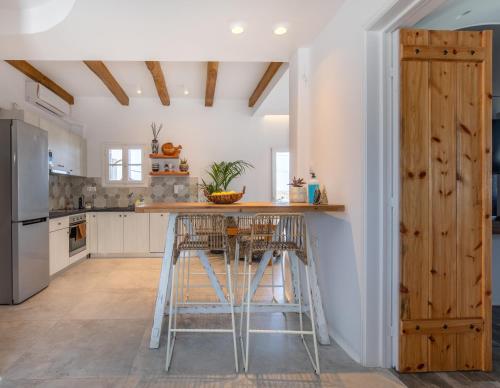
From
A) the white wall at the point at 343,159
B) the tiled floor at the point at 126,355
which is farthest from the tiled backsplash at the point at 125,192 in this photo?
the white wall at the point at 343,159

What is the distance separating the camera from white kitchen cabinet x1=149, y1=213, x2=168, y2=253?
5.48 metres

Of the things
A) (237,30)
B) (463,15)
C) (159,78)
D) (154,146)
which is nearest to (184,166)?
(154,146)

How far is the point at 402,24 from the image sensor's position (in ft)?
6.51

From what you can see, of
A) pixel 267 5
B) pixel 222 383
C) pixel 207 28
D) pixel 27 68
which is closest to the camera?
pixel 222 383

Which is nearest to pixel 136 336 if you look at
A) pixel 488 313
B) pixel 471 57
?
pixel 488 313

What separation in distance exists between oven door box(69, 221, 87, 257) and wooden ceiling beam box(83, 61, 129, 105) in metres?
2.11

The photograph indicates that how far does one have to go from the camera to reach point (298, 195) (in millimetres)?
2736

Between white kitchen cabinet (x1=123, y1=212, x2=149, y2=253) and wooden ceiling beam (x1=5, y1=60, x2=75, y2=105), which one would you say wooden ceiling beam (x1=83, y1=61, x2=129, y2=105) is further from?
white kitchen cabinet (x1=123, y1=212, x2=149, y2=253)

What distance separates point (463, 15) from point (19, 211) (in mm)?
4302

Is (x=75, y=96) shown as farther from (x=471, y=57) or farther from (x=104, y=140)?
(x=471, y=57)

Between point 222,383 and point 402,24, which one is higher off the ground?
point 402,24

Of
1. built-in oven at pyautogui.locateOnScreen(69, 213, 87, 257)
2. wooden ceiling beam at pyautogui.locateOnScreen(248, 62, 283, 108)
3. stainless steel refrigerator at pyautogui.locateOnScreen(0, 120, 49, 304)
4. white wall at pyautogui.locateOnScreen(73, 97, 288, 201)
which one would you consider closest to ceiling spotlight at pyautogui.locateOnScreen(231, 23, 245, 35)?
wooden ceiling beam at pyautogui.locateOnScreen(248, 62, 283, 108)

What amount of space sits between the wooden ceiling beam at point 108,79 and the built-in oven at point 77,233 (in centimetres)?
199

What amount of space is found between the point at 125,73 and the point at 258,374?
4.25m
